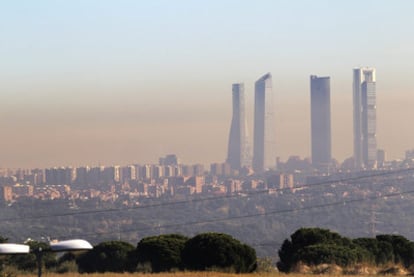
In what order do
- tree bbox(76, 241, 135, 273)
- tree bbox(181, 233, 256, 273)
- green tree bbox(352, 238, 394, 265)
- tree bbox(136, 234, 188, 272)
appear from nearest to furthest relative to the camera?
tree bbox(181, 233, 256, 273)
tree bbox(136, 234, 188, 272)
tree bbox(76, 241, 135, 273)
green tree bbox(352, 238, 394, 265)

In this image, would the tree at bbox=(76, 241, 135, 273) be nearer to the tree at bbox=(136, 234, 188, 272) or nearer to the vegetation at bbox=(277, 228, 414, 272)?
the tree at bbox=(136, 234, 188, 272)

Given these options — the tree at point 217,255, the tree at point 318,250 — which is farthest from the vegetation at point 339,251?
the tree at point 217,255

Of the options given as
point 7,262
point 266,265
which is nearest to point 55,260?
point 7,262

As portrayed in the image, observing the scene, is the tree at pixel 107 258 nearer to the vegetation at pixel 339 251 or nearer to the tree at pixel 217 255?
the tree at pixel 217 255

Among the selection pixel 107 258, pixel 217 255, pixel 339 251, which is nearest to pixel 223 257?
pixel 217 255

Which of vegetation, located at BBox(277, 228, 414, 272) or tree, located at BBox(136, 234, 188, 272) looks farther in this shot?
tree, located at BBox(136, 234, 188, 272)

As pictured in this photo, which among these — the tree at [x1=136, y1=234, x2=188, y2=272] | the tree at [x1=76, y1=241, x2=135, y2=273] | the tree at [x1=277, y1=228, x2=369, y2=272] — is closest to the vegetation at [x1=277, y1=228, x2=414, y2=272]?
the tree at [x1=277, y1=228, x2=369, y2=272]
